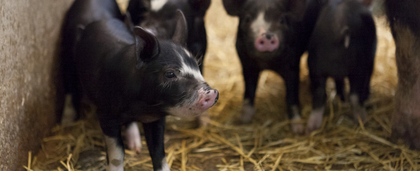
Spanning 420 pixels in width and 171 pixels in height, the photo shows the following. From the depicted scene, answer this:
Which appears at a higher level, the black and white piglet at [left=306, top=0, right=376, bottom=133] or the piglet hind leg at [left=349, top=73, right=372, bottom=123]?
the black and white piglet at [left=306, top=0, right=376, bottom=133]

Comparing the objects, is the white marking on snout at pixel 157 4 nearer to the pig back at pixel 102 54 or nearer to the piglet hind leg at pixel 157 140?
the pig back at pixel 102 54

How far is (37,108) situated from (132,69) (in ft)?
2.85

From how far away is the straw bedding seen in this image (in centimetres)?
247

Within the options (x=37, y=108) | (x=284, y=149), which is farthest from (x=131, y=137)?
(x=284, y=149)

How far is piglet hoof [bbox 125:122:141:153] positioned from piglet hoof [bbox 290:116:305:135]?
1017 millimetres

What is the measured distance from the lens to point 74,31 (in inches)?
102

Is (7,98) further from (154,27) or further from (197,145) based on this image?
(197,145)

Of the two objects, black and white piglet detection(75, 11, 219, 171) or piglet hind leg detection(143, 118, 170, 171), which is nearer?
black and white piglet detection(75, 11, 219, 171)

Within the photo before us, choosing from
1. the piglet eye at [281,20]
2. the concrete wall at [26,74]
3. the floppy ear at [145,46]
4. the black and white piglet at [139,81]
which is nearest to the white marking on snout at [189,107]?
the black and white piglet at [139,81]

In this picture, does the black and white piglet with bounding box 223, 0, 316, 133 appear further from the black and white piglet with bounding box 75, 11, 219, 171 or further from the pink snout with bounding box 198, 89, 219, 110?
the pink snout with bounding box 198, 89, 219, 110

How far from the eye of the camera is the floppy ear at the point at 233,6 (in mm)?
2709

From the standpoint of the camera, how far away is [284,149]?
2660mm

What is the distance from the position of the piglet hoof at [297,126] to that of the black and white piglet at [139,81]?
1051 millimetres

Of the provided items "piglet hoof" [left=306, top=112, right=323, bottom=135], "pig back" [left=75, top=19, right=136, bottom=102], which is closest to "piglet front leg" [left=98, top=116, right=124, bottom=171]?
"pig back" [left=75, top=19, right=136, bottom=102]
